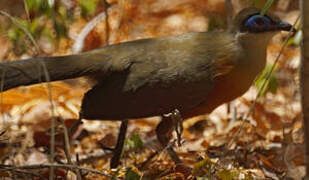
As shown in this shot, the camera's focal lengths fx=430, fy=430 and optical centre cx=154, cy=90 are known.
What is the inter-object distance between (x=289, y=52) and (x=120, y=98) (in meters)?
3.70

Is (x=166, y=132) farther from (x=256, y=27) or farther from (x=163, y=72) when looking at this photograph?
(x=256, y=27)

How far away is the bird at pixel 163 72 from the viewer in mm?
2820

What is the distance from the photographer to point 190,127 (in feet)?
15.4

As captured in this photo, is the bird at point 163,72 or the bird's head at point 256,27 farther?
the bird's head at point 256,27

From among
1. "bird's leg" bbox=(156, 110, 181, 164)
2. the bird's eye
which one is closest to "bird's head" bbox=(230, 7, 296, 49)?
the bird's eye

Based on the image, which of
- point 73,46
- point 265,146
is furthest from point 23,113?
point 265,146

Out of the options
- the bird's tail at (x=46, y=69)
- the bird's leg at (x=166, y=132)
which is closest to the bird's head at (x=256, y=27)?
the bird's leg at (x=166, y=132)

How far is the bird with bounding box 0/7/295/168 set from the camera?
9.25 ft

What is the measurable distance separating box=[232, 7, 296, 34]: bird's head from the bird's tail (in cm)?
107

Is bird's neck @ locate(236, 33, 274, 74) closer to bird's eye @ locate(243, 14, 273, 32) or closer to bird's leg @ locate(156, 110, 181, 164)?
bird's eye @ locate(243, 14, 273, 32)

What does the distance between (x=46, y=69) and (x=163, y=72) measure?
30.1 inches

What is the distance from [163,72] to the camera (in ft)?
9.31

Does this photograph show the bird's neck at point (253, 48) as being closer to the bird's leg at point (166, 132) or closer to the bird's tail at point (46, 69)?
the bird's leg at point (166, 132)

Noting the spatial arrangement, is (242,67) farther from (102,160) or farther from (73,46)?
(73,46)
